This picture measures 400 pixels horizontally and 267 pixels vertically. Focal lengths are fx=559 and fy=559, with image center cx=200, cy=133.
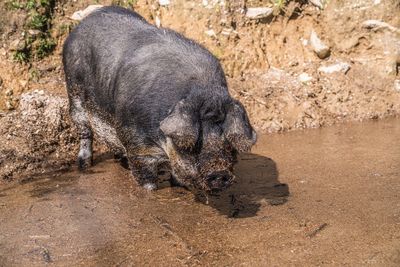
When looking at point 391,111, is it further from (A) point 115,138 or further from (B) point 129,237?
(B) point 129,237

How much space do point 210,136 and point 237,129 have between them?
0.21 m

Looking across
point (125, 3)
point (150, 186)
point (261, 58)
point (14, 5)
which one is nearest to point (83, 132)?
point (150, 186)

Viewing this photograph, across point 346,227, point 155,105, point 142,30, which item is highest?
point 142,30

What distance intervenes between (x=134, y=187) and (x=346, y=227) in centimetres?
217

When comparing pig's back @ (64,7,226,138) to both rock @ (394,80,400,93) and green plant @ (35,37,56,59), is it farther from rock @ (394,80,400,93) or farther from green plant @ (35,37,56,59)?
rock @ (394,80,400,93)

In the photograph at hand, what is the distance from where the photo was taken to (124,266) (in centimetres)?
367

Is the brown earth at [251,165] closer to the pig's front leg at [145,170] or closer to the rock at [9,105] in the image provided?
the rock at [9,105]

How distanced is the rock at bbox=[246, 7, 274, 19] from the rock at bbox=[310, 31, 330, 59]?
0.76 m

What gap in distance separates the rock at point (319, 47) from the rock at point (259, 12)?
76cm

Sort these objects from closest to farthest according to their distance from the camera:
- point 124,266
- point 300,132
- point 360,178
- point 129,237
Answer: point 124,266
point 129,237
point 360,178
point 300,132

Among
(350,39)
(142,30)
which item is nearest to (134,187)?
(142,30)

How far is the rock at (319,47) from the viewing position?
8.23 metres

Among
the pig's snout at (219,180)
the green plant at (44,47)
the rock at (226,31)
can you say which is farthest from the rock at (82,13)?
the pig's snout at (219,180)

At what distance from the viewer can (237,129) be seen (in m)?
4.12
